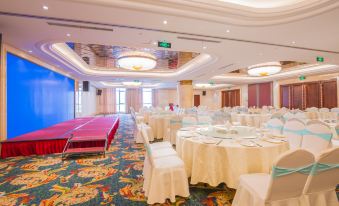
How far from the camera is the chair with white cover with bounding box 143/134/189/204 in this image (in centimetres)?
217

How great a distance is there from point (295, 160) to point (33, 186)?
3678 mm

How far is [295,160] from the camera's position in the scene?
1408 millimetres

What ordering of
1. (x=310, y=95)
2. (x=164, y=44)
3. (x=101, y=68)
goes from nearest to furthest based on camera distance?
(x=164, y=44) < (x=101, y=68) < (x=310, y=95)

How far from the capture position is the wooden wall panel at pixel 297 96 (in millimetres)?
12484

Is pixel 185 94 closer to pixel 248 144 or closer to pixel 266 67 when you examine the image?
pixel 266 67

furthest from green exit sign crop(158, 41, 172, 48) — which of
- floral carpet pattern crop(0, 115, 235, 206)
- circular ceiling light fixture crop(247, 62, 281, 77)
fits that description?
circular ceiling light fixture crop(247, 62, 281, 77)

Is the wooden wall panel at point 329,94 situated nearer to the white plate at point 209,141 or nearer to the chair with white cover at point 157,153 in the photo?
the white plate at point 209,141

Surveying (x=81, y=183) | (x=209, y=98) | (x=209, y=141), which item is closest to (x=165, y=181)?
(x=209, y=141)

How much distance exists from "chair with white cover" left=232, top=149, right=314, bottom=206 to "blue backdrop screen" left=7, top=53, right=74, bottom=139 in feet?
21.2

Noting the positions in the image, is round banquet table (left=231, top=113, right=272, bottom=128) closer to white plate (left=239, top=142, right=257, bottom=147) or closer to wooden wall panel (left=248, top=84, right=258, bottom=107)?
white plate (left=239, top=142, right=257, bottom=147)

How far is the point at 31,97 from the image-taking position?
240 inches

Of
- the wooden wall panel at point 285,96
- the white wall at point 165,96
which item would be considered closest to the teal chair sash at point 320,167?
the wooden wall panel at point 285,96

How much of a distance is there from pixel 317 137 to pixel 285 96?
12315 millimetres

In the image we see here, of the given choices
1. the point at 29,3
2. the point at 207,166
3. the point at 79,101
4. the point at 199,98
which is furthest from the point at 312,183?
the point at 199,98
